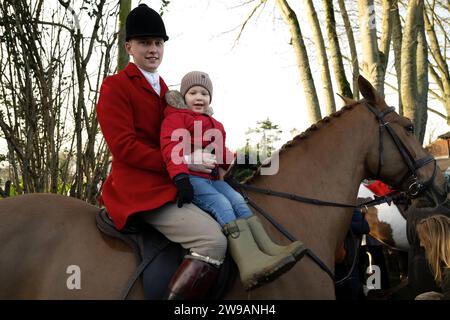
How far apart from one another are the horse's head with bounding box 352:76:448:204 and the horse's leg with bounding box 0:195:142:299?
203 cm

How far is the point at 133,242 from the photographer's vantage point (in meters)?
3.18

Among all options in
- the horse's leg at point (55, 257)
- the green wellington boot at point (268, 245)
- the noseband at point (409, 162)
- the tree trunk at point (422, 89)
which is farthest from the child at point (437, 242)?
the tree trunk at point (422, 89)

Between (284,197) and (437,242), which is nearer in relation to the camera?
(284,197)

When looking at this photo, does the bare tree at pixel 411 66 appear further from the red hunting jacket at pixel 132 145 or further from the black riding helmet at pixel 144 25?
the red hunting jacket at pixel 132 145

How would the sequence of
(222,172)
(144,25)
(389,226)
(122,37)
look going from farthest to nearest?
(389,226) → (122,37) → (222,172) → (144,25)

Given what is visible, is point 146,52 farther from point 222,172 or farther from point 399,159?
point 399,159

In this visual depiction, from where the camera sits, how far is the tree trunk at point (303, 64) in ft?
33.5

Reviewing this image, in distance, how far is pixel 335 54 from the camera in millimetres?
10109

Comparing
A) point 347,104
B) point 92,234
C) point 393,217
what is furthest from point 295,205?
point 393,217

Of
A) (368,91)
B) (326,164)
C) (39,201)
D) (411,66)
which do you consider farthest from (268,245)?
(411,66)

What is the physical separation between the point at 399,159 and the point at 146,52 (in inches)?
81.9

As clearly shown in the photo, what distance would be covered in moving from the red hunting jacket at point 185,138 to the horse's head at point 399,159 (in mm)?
1278

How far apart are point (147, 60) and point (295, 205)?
1476 millimetres

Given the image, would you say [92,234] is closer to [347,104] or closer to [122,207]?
[122,207]
